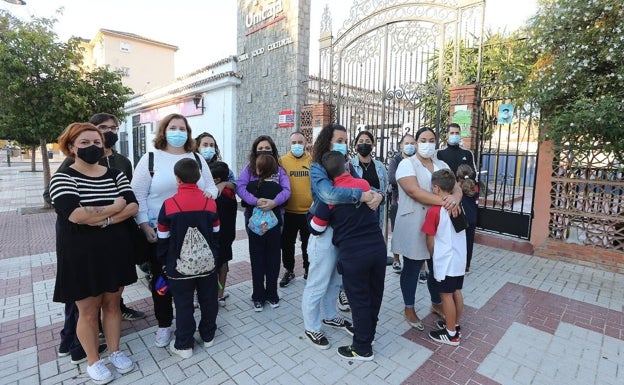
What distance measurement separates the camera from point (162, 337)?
9.83 feet

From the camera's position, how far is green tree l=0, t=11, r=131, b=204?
25.4 ft

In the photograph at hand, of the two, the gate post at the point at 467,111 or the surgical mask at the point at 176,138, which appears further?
the gate post at the point at 467,111

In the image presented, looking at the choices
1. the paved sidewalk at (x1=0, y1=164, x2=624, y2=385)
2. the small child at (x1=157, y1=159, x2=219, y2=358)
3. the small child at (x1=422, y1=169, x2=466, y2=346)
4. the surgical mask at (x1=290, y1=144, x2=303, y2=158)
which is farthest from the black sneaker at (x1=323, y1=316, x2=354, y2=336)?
the surgical mask at (x1=290, y1=144, x2=303, y2=158)

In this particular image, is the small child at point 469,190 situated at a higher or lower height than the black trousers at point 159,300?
higher

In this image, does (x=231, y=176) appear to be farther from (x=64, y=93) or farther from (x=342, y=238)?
(x=64, y=93)

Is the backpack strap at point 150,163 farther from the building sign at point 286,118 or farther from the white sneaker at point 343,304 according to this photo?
the building sign at point 286,118

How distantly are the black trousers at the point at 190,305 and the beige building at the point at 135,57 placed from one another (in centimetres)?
3058

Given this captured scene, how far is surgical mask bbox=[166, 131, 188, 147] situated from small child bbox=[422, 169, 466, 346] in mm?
2230

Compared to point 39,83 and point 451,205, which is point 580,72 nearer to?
point 451,205

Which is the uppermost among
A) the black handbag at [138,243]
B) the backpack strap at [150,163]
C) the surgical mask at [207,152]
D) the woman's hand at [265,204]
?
the surgical mask at [207,152]

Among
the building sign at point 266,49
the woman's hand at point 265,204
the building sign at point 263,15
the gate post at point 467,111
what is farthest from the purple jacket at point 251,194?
the building sign at point 263,15

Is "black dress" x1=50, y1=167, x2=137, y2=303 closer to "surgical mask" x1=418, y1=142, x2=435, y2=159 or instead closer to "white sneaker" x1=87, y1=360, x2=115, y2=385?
"white sneaker" x1=87, y1=360, x2=115, y2=385

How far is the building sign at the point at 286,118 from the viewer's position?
8828 mm

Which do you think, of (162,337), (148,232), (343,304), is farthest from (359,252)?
(162,337)
